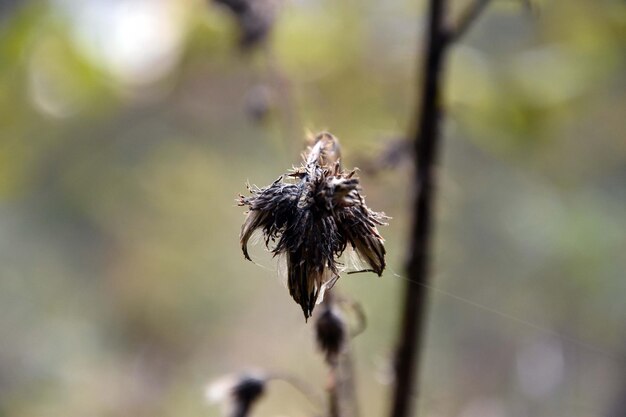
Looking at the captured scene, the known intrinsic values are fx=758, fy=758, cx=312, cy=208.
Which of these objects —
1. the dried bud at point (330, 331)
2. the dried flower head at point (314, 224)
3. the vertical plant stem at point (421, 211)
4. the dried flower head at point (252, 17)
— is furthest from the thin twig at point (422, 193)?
the dried flower head at point (252, 17)

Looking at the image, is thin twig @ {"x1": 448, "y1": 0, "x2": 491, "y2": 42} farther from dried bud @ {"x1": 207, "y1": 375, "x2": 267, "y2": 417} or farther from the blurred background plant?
dried bud @ {"x1": 207, "y1": 375, "x2": 267, "y2": 417}

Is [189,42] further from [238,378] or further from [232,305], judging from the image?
[232,305]

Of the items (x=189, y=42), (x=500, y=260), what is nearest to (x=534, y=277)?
(x=500, y=260)

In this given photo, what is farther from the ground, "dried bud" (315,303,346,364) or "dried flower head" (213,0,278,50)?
"dried flower head" (213,0,278,50)

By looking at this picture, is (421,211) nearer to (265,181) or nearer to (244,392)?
(244,392)

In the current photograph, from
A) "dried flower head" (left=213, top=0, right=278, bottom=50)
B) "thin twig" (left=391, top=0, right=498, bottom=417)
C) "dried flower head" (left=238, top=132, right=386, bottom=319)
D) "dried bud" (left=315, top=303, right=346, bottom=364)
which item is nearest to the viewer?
"dried flower head" (left=238, top=132, right=386, bottom=319)

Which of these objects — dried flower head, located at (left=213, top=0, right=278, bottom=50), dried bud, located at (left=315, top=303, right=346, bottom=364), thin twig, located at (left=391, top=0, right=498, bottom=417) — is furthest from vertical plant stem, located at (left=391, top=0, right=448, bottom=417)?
dried flower head, located at (left=213, top=0, right=278, bottom=50)
